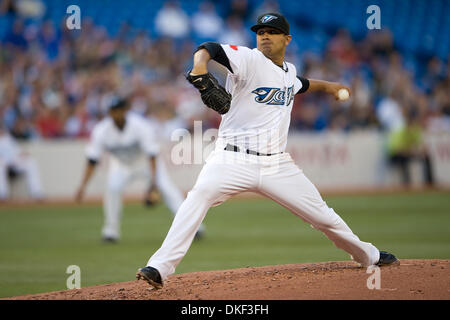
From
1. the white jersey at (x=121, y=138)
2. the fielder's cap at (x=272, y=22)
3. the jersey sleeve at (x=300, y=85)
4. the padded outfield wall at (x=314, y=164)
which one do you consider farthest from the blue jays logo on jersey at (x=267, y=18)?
the padded outfield wall at (x=314, y=164)

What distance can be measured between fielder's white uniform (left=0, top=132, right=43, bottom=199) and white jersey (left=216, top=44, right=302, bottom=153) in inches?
468

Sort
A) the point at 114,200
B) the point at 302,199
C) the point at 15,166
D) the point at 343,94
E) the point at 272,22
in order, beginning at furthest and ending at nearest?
the point at 15,166 < the point at 114,200 < the point at 343,94 < the point at 302,199 < the point at 272,22

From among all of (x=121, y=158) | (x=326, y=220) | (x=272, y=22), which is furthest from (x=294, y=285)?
(x=121, y=158)

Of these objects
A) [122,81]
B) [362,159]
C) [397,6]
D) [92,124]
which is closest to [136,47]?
[122,81]

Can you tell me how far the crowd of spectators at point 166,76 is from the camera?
17688mm

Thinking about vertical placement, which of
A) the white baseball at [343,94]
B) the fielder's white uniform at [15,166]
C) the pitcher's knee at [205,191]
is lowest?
the pitcher's knee at [205,191]

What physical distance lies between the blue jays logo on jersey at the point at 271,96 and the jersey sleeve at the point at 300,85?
418mm

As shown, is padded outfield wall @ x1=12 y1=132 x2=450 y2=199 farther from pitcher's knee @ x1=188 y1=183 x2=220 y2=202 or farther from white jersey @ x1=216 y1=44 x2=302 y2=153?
pitcher's knee @ x1=188 y1=183 x2=220 y2=202

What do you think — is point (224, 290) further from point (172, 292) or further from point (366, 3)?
point (366, 3)

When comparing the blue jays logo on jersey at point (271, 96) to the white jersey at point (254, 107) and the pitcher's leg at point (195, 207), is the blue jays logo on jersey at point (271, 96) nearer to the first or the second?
the white jersey at point (254, 107)

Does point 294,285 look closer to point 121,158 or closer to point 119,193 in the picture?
point 119,193

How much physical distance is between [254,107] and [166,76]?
1430cm

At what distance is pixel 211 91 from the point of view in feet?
16.1
